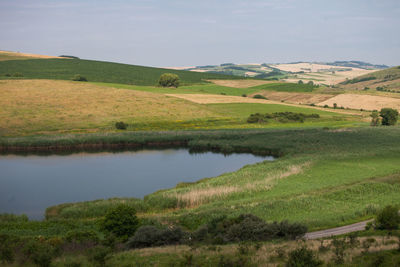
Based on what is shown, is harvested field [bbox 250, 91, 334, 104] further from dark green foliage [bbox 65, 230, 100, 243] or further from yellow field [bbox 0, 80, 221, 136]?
dark green foliage [bbox 65, 230, 100, 243]

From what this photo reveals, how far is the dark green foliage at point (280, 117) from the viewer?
248ft

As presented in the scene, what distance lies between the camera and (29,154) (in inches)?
1983

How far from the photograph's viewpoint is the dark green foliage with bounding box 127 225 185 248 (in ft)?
62.0

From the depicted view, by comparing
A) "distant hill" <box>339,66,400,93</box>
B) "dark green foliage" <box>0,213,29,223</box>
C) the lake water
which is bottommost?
the lake water

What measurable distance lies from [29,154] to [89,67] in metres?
91.6

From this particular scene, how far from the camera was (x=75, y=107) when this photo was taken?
73.6 meters

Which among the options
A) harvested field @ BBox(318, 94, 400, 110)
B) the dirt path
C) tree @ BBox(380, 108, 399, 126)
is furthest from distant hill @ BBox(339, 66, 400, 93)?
the dirt path

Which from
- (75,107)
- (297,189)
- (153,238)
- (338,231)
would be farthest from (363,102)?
(153,238)

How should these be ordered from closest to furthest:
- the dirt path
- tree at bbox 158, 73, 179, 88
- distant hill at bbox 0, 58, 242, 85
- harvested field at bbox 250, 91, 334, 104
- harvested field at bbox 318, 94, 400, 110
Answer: the dirt path < harvested field at bbox 318, 94, 400, 110 < harvested field at bbox 250, 91, 334, 104 < distant hill at bbox 0, 58, 242, 85 < tree at bbox 158, 73, 179, 88

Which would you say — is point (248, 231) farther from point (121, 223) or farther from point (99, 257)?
point (99, 257)

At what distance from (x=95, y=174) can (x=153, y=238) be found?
24014 mm

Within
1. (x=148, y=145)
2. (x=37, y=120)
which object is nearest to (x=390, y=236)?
(x=148, y=145)

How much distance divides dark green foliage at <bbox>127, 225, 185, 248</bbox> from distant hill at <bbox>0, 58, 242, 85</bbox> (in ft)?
311

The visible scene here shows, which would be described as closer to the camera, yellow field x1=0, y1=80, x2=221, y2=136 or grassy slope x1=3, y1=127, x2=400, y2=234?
grassy slope x1=3, y1=127, x2=400, y2=234
